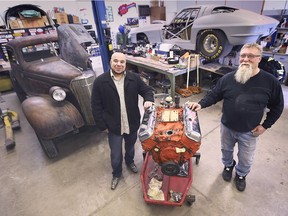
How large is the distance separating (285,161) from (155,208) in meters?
1.85

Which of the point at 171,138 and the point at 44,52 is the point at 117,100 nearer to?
the point at 171,138

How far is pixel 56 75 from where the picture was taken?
112 inches

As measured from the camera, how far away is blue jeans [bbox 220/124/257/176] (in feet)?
5.85

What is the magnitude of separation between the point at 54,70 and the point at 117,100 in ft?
5.65

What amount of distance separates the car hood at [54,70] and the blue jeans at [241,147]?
2196mm

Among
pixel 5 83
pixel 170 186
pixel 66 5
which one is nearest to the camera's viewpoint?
pixel 170 186

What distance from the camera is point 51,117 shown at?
94.1 inches

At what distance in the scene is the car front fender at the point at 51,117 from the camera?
2337 millimetres

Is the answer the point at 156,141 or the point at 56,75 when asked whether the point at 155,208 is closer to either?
the point at 156,141

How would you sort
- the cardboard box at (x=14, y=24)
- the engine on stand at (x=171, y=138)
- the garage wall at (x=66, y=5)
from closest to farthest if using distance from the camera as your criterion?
the engine on stand at (x=171, y=138), the cardboard box at (x=14, y=24), the garage wall at (x=66, y=5)

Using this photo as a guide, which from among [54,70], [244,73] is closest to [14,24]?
[54,70]

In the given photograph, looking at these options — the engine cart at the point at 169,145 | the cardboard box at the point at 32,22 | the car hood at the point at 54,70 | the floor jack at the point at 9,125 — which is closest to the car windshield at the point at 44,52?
the car hood at the point at 54,70

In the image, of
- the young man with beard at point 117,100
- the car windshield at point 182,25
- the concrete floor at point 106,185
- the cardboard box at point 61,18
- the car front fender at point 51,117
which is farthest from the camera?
the cardboard box at point 61,18

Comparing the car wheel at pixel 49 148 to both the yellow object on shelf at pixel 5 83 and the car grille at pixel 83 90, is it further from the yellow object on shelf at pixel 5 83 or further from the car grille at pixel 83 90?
the yellow object on shelf at pixel 5 83
